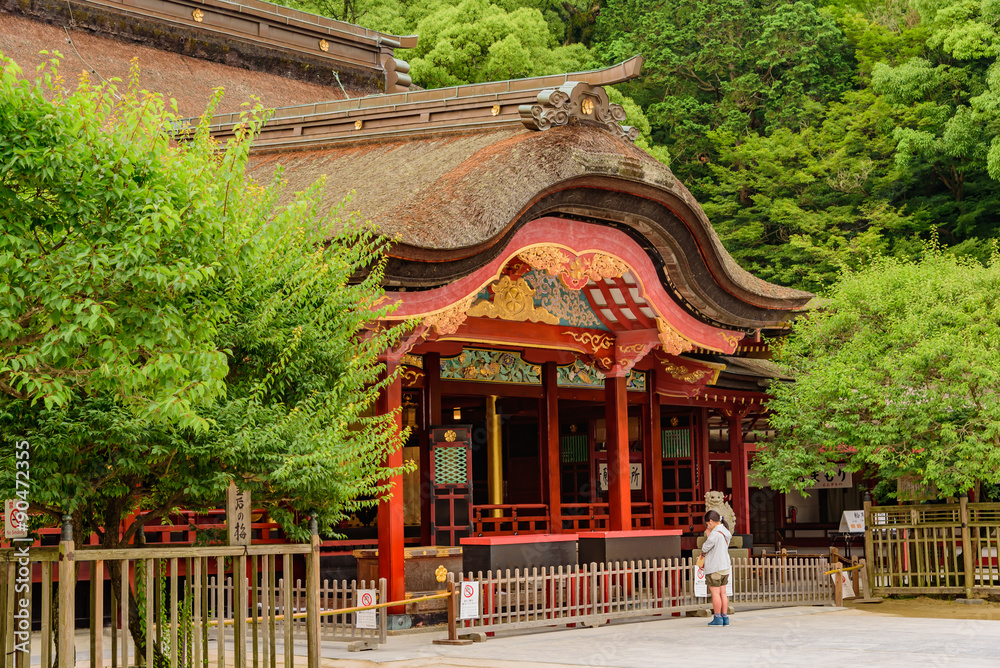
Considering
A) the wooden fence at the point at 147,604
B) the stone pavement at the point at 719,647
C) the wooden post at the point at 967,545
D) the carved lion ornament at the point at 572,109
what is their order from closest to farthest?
the wooden fence at the point at 147,604 < the stone pavement at the point at 719,647 < the carved lion ornament at the point at 572,109 < the wooden post at the point at 967,545

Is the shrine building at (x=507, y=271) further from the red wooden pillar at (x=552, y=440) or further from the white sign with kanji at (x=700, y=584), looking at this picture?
the white sign with kanji at (x=700, y=584)

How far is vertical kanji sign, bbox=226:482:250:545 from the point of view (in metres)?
7.39

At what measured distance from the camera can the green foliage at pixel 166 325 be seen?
5.55 m

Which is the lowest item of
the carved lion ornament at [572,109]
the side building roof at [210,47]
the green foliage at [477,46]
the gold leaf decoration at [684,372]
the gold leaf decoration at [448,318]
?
the gold leaf decoration at [684,372]

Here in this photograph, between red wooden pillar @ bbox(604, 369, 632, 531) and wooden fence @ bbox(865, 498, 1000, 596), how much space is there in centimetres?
404

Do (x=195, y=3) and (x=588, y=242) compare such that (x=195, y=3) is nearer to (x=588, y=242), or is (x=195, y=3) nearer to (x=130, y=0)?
(x=130, y=0)

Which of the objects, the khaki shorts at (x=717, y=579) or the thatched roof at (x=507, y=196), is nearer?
the thatched roof at (x=507, y=196)

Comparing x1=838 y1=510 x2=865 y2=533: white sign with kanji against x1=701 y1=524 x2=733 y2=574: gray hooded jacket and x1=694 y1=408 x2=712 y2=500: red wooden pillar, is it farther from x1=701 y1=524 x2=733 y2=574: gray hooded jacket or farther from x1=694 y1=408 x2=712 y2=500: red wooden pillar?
x1=701 y1=524 x2=733 y2=574: gray hooded jacket

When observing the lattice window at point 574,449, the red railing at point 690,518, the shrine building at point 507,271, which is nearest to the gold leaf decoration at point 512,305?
the shrine building at point 507,271

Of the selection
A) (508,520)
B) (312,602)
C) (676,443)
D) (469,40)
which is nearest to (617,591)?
(508,520)

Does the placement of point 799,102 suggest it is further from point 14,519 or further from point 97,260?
point 97,260

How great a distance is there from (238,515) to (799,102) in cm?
3269

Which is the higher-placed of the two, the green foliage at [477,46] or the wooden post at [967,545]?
the green foliage at [477,46]

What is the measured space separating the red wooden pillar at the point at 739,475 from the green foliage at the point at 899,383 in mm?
1998
